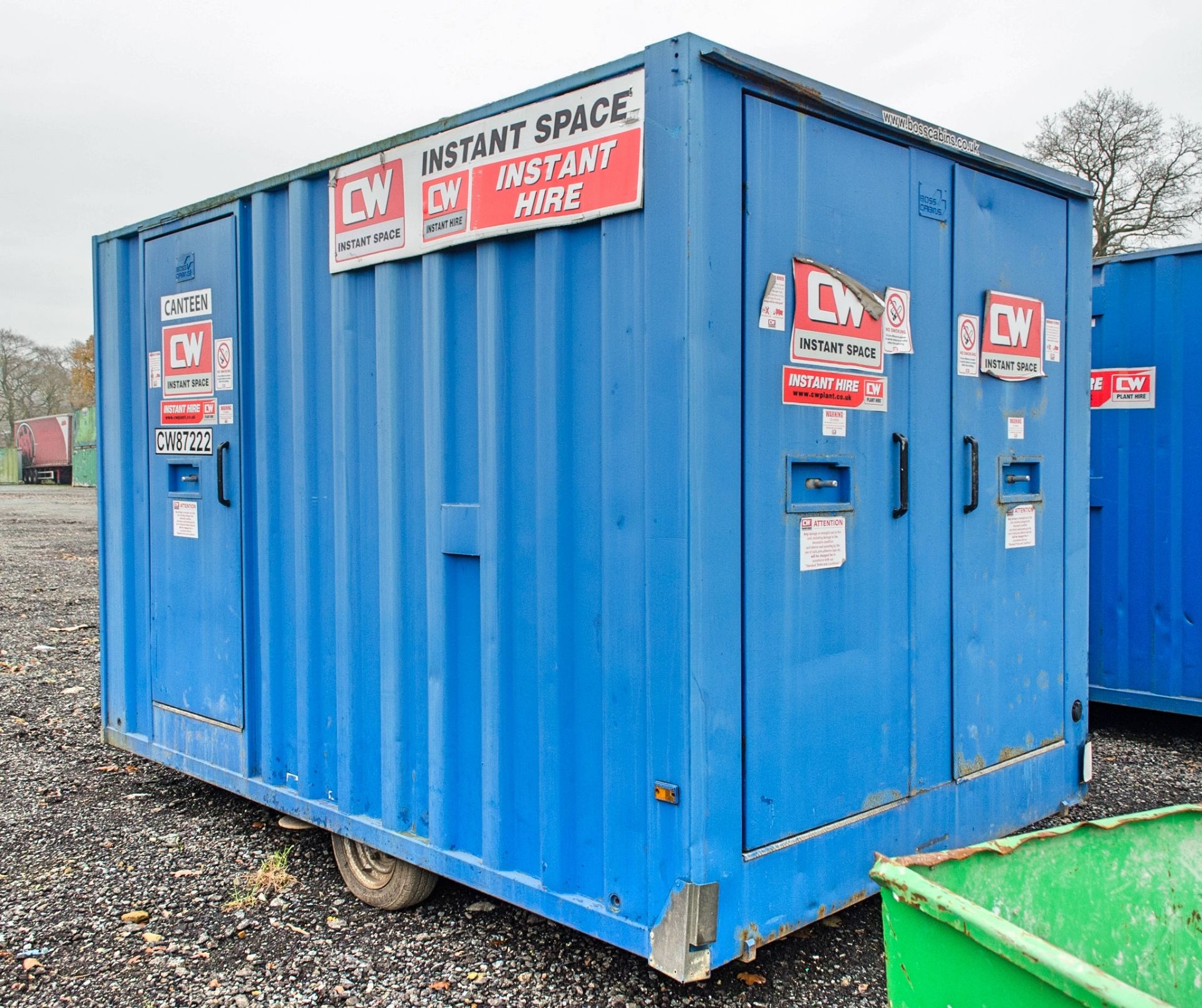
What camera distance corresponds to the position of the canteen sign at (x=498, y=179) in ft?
9.06

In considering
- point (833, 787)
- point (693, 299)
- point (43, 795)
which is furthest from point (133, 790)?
point (693, 299)

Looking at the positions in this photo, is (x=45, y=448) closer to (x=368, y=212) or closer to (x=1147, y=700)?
(x=368, y=212)

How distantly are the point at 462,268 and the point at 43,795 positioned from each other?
3615 mm

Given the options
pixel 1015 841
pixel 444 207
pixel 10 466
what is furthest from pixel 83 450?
pixel 1015 841

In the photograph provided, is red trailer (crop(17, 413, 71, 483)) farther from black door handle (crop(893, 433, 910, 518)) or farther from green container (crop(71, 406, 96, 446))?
black door handle (crop(893, 433, 910, 518))

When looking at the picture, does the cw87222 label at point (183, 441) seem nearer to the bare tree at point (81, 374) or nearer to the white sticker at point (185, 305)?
the white sticker at point (185, 305)

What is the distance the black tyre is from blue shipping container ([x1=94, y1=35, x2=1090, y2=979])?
4 cm

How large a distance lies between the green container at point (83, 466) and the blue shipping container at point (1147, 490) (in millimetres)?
41376

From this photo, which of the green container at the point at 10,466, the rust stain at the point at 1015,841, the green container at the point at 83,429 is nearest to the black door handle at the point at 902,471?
the rust stain at the point at 1015,841

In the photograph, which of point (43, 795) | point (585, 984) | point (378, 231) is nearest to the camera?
point (585, 984)

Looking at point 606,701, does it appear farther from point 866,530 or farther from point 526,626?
point 866,530

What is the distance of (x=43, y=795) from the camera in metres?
4.99

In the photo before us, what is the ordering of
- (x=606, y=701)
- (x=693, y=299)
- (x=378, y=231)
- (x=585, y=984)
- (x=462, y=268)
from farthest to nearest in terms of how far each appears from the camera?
(x=378, y=231), (x=462, y=268), (x=585, y=984), (x=606, y=701), (x=693, y=299)

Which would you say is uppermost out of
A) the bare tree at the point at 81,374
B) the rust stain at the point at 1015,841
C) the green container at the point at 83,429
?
the bare tree at the point at 81,374
